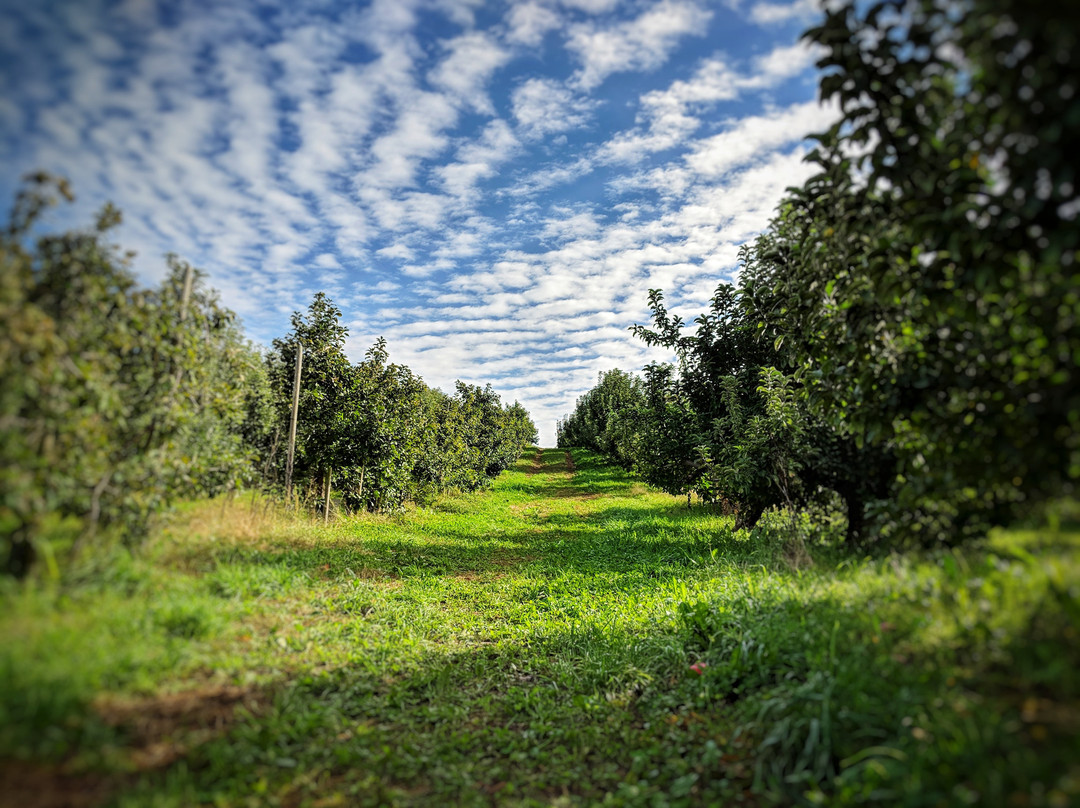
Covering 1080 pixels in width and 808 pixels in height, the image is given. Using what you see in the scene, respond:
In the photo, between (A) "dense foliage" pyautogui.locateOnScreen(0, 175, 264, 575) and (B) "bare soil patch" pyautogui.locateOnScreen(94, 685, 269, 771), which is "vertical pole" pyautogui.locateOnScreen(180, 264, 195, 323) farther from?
(B) "bare soil patch" pyautogui.locateOnScreen(94, 685, 269, 771)

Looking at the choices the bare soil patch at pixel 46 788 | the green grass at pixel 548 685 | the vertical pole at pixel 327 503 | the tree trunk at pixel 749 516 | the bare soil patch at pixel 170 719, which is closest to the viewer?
the bare soil patch at pixel 46 788

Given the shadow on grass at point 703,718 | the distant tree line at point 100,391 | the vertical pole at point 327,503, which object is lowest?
the shadow on grass at point 703,718

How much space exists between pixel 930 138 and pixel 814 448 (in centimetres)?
459

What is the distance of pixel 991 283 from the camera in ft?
8.86

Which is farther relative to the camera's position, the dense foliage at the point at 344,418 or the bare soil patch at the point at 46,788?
the dense foliage at the point at 344,418

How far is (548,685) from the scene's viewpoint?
15.2 ft

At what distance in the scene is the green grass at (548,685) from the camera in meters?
2.33

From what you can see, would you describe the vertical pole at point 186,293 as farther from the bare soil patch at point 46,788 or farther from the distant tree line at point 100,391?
the bare soil patch at point 46,788

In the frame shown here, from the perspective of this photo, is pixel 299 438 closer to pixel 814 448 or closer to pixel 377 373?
pixel 377 373

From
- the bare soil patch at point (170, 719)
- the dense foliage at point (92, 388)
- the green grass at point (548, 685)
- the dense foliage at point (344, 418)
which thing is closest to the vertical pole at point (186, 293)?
the dense foliage at point (92, 388)

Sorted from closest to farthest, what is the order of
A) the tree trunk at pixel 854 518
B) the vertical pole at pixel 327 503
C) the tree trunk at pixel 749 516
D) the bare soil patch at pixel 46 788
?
1. the bare soil patch at pixel 46 788
2. the tree trunk at pixel 854 518
3. the tree trunk at pixel 749 516
4. the vertical pole at pixel 327 503

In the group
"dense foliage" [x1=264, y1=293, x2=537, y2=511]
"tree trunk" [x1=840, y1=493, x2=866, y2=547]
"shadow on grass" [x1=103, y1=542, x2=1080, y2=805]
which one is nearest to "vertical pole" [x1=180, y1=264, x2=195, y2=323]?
"shadow on grass" [x1=103, y1=542, x2=1080, y2=805]

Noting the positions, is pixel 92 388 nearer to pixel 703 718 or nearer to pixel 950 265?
pixel 703 718

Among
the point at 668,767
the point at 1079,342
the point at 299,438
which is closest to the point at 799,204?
the point at 1079,342
